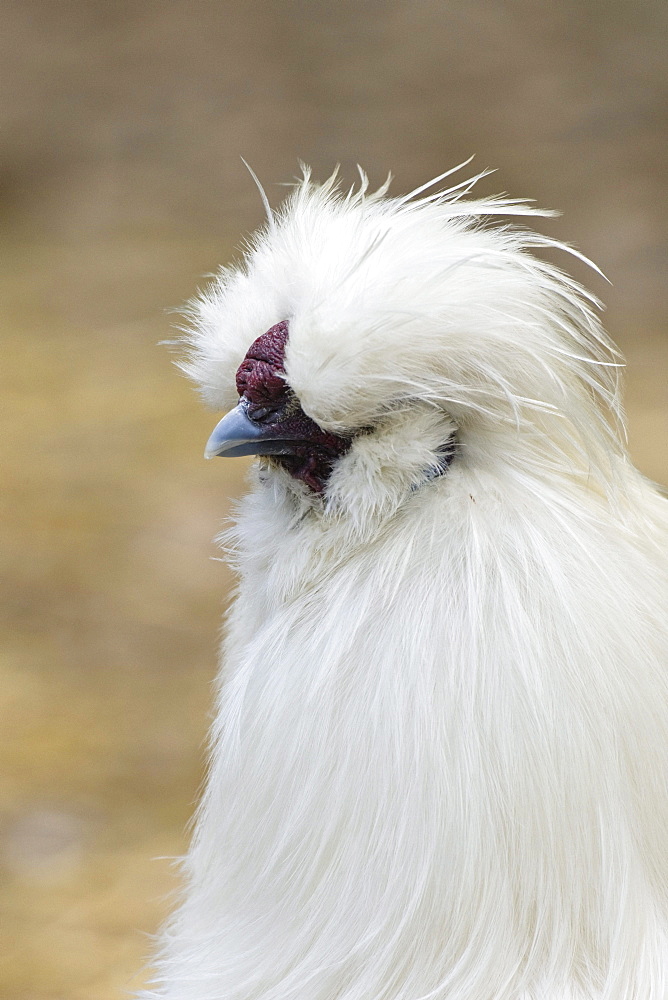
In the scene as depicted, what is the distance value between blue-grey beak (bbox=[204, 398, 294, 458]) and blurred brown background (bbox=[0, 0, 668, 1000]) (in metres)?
1.40

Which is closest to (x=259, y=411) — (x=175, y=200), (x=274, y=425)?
(x=274, y=425)

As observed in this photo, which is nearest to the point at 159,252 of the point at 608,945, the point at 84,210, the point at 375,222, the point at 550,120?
the point at 84,210

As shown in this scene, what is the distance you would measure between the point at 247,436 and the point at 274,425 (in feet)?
0.09

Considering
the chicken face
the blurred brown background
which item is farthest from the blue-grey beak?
the blurred brown background

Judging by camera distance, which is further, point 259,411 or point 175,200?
point 175,200

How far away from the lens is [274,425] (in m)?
0.97

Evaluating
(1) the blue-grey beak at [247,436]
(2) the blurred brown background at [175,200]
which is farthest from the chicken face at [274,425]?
(2) the blurred brown background at [175,200]

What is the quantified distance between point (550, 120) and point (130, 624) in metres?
2.04

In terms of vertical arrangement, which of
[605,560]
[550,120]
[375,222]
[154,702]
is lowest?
[605,560]

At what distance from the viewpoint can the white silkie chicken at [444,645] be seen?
887mm

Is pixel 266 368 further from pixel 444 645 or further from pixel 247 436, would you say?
pixel 444 645

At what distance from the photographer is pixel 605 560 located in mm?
922

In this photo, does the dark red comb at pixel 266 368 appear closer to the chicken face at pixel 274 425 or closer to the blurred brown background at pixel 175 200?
the chicken face at pixel 274 425

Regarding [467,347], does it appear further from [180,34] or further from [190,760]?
[180,34]
